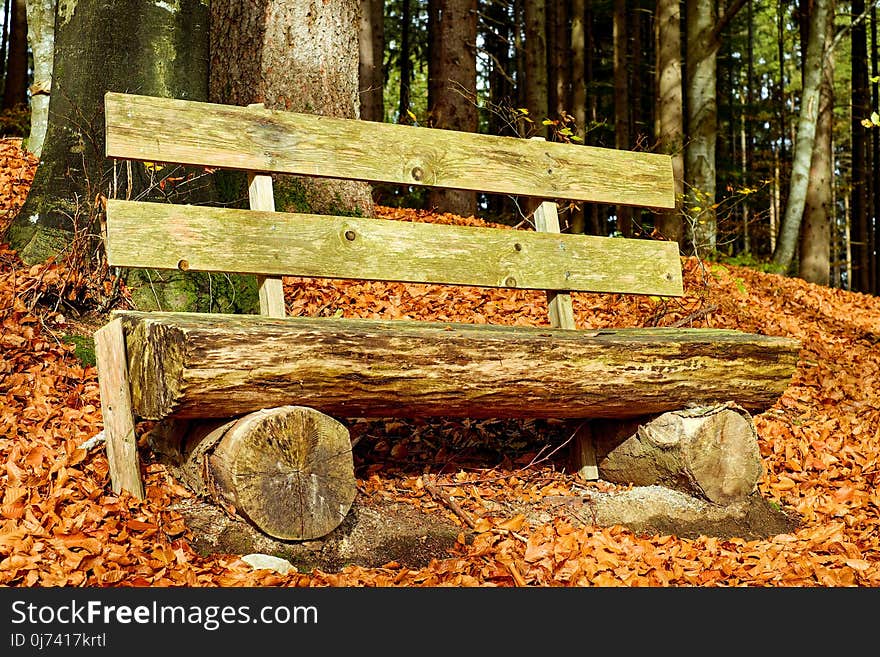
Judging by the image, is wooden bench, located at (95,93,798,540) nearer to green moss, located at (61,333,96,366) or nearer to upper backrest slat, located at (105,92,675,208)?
upper backrest slat, located at (105,92,675,208)

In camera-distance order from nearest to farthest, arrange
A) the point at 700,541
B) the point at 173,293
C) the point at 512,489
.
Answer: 1. the point at 700,541
2. the point at 512,489
3. the point at 173,293

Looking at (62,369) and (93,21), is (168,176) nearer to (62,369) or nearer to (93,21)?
(93,21)

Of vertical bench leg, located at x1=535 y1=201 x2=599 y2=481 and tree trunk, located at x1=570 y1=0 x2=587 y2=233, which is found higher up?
tree trunk, located at x1=570 y1=0 x2=587 y2=233

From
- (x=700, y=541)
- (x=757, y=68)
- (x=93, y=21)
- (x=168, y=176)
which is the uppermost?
(x=757, y=68)

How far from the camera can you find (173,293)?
4.98 meters

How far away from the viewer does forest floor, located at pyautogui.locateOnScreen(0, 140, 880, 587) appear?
3115 mm

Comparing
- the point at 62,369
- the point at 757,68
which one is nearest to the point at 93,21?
the point at 62,369

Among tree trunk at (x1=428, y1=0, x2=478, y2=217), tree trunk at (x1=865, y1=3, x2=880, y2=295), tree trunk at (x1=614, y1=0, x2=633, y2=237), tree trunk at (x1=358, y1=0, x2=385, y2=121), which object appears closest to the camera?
tree trunk at (x1=428, y1=0, x2=478, y2=217)

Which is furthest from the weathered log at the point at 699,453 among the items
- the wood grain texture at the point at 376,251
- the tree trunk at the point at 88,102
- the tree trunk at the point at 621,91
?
the tree trunk at the point at 621,91

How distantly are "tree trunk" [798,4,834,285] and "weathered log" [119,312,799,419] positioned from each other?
1022 centimetres

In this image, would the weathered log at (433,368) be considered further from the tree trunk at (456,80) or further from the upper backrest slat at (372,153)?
the tree trunk at (456,80)

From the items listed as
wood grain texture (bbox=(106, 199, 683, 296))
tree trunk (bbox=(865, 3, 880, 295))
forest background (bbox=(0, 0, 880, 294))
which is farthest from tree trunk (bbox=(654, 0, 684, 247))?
tree trunk (bbox=(865, 3, 880, 295))

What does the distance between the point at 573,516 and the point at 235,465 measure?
1728 millimetres

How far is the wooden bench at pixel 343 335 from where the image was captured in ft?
10.3
